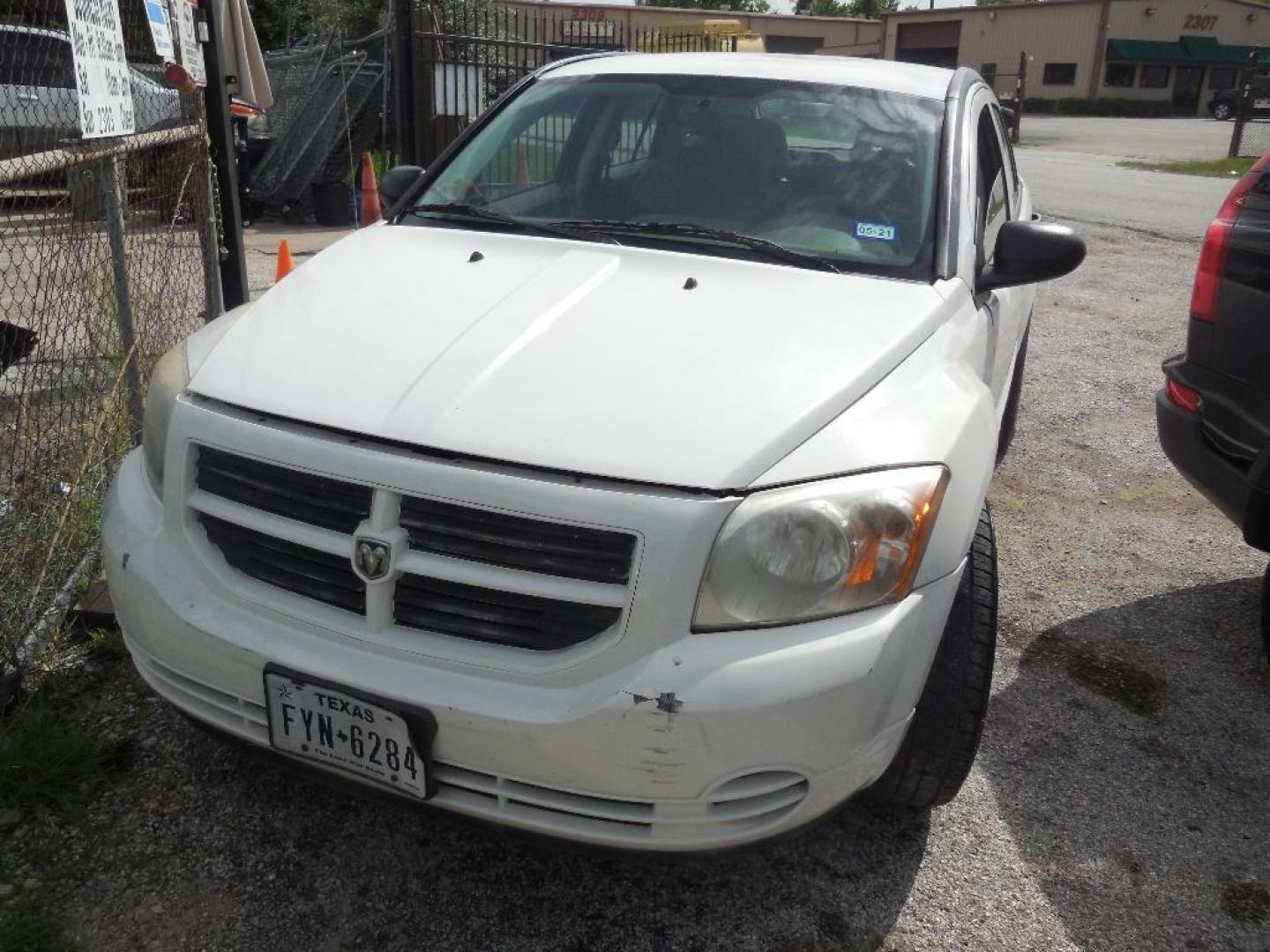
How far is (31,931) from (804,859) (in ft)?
5.28

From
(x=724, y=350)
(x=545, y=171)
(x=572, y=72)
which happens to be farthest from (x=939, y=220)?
(x=572, y=72)

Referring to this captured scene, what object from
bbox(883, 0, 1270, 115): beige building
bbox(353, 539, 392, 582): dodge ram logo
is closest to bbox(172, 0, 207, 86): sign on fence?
bbox(353, 539, 392, 582): dodge ram logo

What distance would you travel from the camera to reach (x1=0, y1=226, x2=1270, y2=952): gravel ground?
2.25 meters

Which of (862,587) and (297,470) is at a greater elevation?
(297,470)

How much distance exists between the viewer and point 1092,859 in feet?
8.24

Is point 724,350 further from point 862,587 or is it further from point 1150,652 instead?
point 1150,652

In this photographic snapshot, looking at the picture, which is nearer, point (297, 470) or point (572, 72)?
point (297, 470)

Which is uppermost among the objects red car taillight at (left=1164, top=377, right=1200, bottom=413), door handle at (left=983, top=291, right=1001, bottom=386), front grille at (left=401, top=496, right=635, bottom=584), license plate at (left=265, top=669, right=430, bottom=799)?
door handle at (left=983, top=291, right=1001, bottom=386)

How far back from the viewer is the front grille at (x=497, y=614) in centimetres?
196

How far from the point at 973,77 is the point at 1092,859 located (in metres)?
2.57

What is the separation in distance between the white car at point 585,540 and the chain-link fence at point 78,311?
2.98ft

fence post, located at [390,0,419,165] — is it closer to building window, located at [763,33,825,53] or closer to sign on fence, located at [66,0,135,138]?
sign on fence, located at [66,0,135,138]

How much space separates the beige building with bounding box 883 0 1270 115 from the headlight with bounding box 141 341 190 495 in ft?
171

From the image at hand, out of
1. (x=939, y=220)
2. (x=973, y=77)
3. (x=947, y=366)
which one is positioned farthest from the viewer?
(x=973, y=77)
